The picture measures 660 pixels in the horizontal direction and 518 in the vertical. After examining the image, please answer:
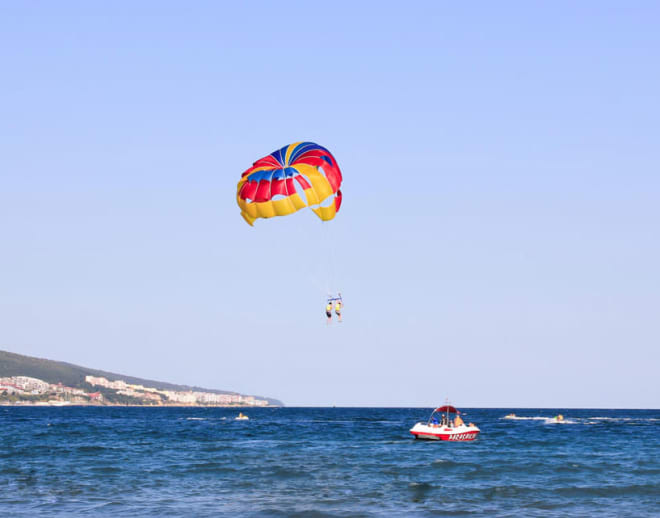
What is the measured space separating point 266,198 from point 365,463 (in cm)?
1623

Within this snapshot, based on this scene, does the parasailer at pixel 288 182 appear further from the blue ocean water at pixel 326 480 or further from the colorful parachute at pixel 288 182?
the blue ocean water at pixel 326 480

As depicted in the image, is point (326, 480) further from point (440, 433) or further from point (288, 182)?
point (440, 433)

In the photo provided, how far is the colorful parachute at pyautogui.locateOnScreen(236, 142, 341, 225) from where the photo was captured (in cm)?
4166

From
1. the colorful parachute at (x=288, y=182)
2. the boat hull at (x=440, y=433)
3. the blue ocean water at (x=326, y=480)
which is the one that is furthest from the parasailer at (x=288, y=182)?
the boat hull at (x=440, y=433)

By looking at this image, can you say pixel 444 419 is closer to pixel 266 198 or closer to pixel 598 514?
pixel 266 198

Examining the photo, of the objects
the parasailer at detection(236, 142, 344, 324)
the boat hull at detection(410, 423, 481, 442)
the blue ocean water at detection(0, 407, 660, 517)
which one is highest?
the parasailer at detection(236, 142, 344, 324)

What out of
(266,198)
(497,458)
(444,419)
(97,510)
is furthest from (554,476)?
(444,419)

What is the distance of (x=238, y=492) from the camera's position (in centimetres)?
3381

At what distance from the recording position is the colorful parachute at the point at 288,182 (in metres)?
41.7

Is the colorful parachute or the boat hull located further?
the boat hull

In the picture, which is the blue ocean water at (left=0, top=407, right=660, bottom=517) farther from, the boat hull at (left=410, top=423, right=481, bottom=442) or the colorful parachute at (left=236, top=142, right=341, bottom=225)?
the colorful parachute at (left=236, top=142, right=341, bottom=225)

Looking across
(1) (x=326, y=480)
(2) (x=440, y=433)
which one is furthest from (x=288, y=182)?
(2) (x=440, y=433)

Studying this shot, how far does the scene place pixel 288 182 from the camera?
137 feet

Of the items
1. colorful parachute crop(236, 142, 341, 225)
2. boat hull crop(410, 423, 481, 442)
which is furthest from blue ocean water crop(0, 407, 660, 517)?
colorful parachute crop(236, 142, 341, 225)
